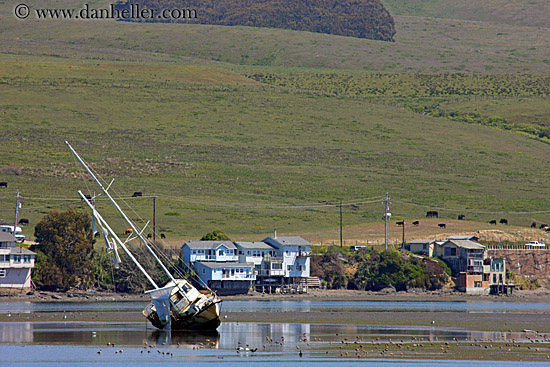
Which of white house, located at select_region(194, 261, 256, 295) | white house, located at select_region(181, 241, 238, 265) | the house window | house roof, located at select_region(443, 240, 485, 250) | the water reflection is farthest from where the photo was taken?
the house window

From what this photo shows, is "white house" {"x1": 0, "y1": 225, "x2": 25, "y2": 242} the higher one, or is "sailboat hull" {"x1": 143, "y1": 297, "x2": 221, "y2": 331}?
"white house" {"x1": 0, "y1": 225, "x2": 25, "y2": 242}

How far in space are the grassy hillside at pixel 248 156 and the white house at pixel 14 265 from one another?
25.7 meters

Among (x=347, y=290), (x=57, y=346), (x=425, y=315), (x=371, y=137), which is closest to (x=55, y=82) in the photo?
(x=371, y=137)

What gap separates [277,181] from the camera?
143875mm

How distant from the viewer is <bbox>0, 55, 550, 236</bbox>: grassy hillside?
420 feet

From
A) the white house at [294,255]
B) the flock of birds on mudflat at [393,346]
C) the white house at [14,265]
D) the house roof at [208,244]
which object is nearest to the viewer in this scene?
the flock of birds on mudflat at [393,346]

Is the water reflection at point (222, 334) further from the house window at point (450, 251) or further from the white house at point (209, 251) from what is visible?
the house window at point (450, 251)

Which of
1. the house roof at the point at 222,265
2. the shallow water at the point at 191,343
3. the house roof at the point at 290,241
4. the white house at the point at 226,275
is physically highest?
the house roof at the point at 290,241

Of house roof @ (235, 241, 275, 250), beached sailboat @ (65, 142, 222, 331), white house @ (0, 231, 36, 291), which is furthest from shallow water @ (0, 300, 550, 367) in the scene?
house roof @ (235, 241, 275, 250)

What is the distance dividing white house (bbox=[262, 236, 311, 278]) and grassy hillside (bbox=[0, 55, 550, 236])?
1538 cm

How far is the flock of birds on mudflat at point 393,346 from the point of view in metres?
43.6

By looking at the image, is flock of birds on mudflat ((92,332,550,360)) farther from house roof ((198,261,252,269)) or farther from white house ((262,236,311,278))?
white house ((262,236,311,278))

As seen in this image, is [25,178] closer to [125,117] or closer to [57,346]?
[125,117]

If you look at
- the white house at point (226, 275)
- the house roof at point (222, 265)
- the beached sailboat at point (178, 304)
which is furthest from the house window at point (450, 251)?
the beached sailboat at point (178, 304)
